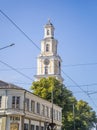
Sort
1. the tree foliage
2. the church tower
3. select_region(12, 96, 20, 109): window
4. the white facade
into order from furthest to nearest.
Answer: the church tower < the tree foliage < select_region(12, 96, 20, 109): window < the white facade

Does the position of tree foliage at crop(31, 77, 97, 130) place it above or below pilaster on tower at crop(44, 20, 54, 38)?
below

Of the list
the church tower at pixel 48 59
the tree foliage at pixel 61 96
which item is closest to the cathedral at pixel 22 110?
the tree foliage at pixel 61 96

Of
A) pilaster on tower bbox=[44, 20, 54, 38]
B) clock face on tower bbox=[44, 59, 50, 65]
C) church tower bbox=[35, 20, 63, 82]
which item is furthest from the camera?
pilaster on tower bbox=[44, 20, 54, 38]

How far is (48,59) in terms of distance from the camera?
102m

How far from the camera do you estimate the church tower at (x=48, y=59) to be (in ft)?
330

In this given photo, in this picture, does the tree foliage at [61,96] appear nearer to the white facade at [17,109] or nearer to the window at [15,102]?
the white facade at [17,109]

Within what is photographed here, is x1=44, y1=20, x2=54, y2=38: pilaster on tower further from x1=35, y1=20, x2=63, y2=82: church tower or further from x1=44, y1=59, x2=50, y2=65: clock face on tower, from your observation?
x1=44, y1=59, x2=50, y2=65: clock face on tower

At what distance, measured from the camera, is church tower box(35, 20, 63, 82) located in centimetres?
10050

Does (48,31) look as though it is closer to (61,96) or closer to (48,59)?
(48,59)

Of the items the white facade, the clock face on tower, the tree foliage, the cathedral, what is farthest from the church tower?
the white facade

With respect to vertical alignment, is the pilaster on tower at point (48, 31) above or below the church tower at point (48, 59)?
above

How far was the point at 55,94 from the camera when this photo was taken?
64.9 meters

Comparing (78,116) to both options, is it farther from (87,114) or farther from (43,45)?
(43,45)

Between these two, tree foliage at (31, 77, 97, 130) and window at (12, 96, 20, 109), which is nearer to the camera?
window at (12, 96, 20, 109)
